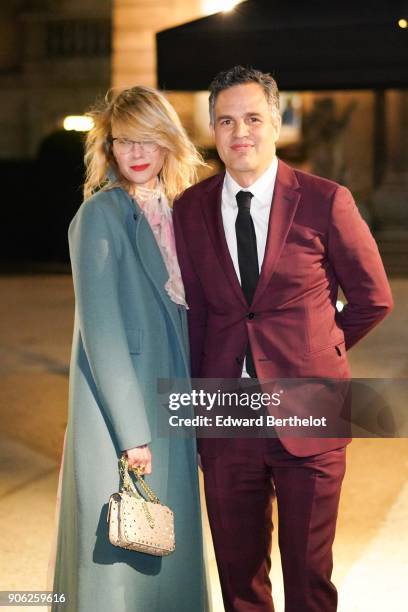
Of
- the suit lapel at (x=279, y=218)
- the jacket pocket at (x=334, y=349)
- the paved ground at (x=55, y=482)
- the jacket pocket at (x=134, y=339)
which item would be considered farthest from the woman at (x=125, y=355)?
the paved ground at (x=55, y=482)

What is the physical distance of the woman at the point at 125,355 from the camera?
3.04 m

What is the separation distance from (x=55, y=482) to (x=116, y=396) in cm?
285

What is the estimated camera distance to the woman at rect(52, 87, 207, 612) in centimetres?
304

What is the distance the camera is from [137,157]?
3.13 metres

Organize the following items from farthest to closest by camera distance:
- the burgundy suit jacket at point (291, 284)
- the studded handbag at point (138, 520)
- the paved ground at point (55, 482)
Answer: the paved ground at point (55, 482)
the burgundy suit jacket at point (291, 284)
the studded handbag at point (138, 520)

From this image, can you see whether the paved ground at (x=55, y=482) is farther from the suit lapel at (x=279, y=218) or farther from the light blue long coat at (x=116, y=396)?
the suit lapel at (x=279, y=218)

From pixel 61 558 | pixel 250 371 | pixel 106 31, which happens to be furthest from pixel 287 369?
pixel 106 31

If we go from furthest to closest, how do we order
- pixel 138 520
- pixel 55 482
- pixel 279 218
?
1. pixel 55 482
2. pixel 279 218
3. pixel 138 520

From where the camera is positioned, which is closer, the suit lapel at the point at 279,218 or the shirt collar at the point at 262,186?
the suit lapel at the point at 279,218

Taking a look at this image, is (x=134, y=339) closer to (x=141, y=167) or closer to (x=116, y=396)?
(x=116, y=396)

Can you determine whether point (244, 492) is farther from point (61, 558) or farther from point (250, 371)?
point (61, 558)

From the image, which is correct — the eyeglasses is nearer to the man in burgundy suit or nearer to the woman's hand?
the man in burgundy suit

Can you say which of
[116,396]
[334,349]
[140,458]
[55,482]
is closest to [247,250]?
[334,349]

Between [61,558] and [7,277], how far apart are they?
546 inches
